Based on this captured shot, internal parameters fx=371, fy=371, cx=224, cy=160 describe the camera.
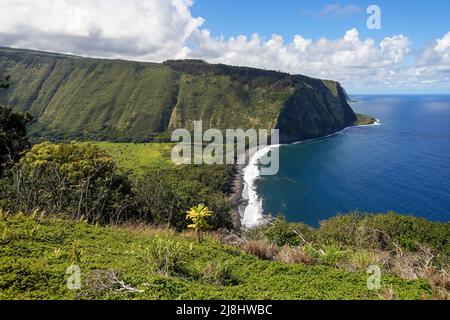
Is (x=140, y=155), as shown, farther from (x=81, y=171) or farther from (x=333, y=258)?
(x=333, y=258)

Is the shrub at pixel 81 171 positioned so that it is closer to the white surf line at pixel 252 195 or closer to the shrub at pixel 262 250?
the shrub at pixel 262 250

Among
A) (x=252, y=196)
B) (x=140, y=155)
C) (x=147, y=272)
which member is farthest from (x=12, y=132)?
(x=140, y=155)

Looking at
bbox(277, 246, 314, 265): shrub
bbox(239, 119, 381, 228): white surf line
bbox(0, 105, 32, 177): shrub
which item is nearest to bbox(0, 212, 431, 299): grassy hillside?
bbox(277, 246, 314, 265): shrub

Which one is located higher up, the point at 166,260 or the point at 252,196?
the point at 166,260

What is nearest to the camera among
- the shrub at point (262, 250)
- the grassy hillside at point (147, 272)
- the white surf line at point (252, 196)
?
the grassy hillside at point (147, 272)

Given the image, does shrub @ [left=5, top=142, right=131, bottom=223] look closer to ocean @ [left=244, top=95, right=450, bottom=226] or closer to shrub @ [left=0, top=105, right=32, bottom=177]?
shrub @ [left=0, top=105, right=32, bottom=177]

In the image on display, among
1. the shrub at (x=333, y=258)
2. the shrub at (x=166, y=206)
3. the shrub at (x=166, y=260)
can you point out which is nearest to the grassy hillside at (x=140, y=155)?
the shrub at (x=166, y=206)
